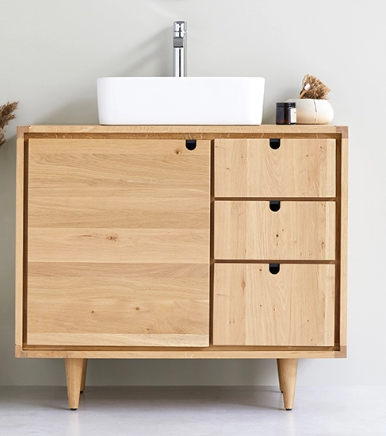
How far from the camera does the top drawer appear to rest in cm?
191

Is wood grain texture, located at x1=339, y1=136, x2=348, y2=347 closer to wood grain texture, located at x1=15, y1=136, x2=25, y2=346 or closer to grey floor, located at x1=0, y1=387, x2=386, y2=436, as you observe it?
grey floor, located at x1=0, y1=387, x2=386, y2=436

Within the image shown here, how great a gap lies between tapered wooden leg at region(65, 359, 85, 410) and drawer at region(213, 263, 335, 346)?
0.44m

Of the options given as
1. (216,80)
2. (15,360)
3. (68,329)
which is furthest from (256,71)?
(15,360)

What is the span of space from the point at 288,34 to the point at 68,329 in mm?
1234

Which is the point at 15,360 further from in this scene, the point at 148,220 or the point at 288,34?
the point at 288,34

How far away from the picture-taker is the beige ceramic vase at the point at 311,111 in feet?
6.86

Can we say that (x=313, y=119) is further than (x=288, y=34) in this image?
No

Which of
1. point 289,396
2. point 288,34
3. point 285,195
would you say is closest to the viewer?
point 285,195

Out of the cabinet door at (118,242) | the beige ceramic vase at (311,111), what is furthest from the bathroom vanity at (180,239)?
the beige ceramic vase at (311,111)

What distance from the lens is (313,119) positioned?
209 centimetres

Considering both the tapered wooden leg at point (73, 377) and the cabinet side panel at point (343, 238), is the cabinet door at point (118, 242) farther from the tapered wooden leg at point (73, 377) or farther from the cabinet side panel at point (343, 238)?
the cabinet side panel at point (343, 238)

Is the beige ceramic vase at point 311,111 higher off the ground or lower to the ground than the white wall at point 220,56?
lower

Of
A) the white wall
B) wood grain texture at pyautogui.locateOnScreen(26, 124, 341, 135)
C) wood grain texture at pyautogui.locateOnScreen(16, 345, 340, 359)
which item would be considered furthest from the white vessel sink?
wood grain texture at pyautogui.locateOnScreen(16, 345, 340, 359)

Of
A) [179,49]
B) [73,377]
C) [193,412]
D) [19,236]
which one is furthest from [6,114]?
[193,412]
